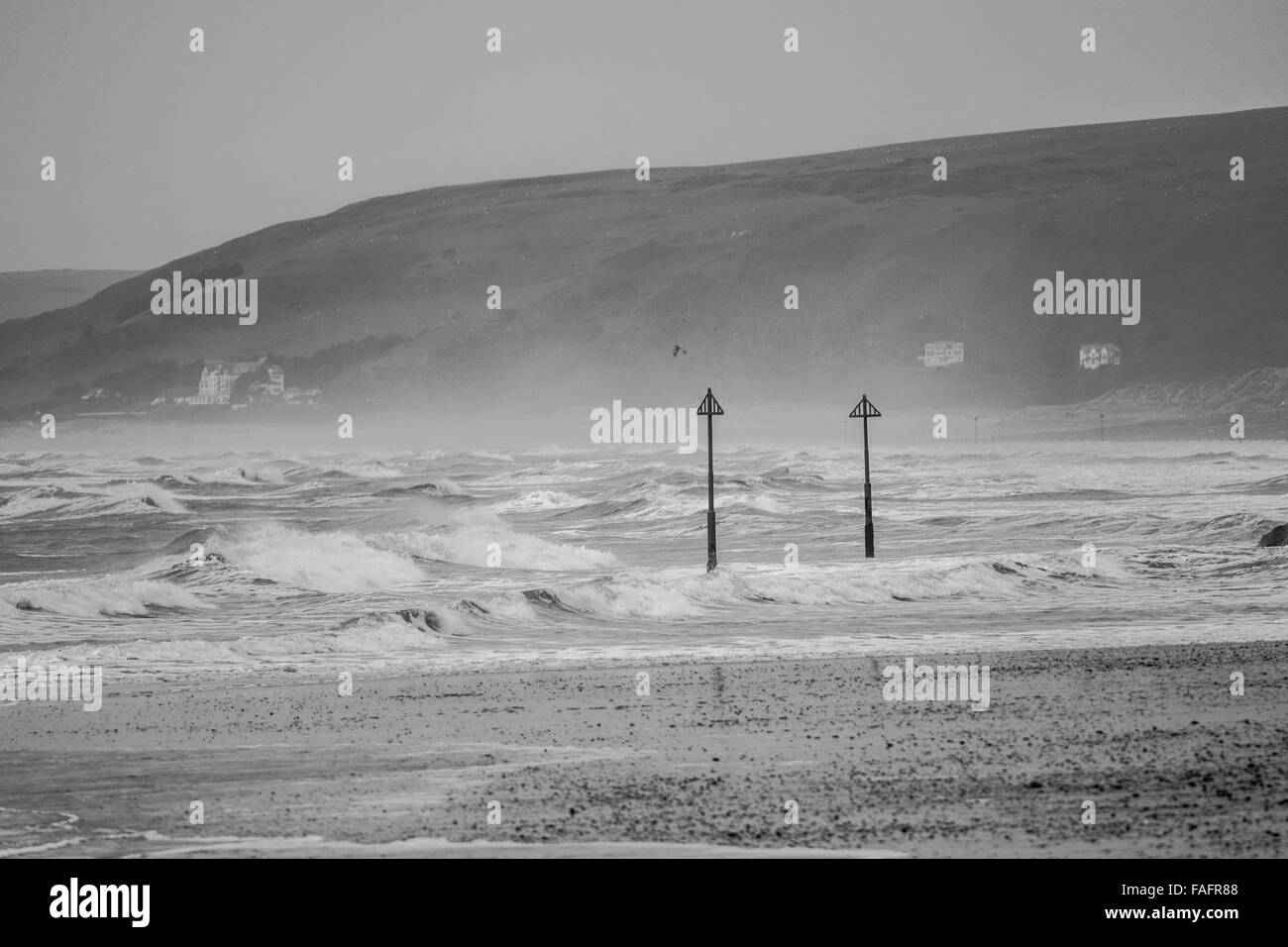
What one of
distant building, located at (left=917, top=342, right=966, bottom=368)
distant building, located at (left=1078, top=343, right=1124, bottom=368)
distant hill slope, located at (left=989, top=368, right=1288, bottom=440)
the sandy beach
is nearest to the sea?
the sandy beach

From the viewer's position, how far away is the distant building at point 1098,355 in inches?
7205

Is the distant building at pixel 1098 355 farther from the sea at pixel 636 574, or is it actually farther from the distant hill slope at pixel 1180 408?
the sea at pixel 636 574

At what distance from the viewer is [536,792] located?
9.97 metres

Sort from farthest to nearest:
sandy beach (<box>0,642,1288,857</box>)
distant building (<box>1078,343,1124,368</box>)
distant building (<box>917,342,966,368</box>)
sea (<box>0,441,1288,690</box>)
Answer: distant building (<box>917,342,966,368</box>) → distant building (<box>1078,343,1124,368</box>) → sea (<box>0,441,1288,690</box>) → sandy beach (<box>0,642,1288,857</box>)

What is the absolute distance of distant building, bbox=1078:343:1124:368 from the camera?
183m

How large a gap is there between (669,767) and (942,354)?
7422 inches

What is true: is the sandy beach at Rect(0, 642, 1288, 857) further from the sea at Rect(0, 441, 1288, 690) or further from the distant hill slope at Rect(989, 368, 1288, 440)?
the distant hill slope at Rect(989, 368, 1288, 440)

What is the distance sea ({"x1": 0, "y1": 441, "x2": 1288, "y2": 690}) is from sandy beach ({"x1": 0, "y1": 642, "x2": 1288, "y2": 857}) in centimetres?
336

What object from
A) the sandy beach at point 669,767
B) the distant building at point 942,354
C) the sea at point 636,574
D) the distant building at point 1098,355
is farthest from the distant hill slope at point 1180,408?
the sandy beach at point 669,767

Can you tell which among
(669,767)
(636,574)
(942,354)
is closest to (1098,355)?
(942,354)

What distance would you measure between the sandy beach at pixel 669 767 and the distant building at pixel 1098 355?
176 meters
